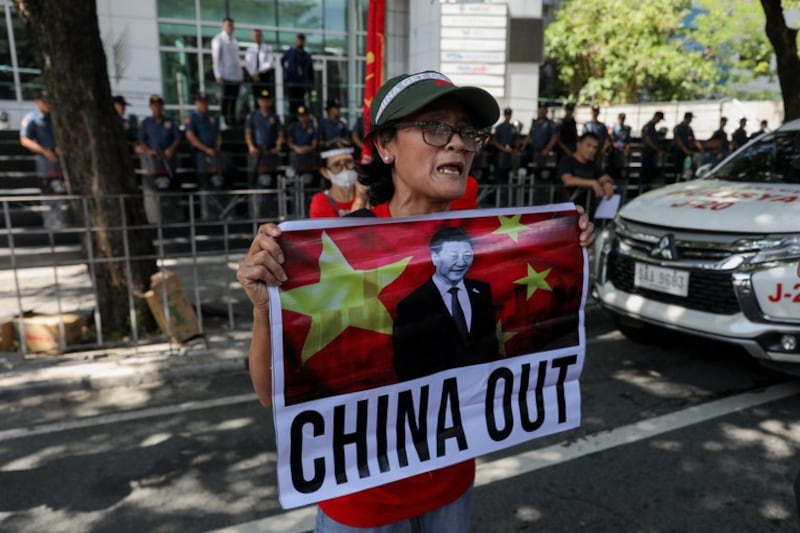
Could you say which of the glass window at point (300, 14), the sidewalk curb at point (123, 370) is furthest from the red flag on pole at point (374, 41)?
the glass window at point (300, 14)

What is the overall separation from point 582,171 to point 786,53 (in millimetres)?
4408

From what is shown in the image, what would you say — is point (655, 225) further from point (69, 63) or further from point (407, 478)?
point (69, 63)

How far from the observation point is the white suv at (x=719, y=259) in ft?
13.1

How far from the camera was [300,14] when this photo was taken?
753 inches

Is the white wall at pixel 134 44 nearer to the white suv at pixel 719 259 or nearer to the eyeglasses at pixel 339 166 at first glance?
the eyeglasses at pixel 339 166

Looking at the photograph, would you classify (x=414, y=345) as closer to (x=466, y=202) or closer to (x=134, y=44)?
(x=466, y=202)

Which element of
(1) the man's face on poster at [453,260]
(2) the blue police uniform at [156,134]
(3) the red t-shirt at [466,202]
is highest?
(2) the blue police uniform at [156,134]

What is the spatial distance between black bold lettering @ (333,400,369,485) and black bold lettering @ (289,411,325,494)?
42 millimetres

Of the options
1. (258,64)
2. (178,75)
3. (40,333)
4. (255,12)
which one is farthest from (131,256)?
(255,12)

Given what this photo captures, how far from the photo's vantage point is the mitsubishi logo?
14.8 ft

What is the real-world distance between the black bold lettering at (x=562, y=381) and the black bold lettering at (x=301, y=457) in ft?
2.66

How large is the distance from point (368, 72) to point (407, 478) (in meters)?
3.92

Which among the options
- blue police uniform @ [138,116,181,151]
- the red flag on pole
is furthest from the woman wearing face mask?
blue police uniform @ [138,116,181,151]

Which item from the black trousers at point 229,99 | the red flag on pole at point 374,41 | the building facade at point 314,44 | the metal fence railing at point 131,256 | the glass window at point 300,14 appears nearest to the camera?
the red flag on pole at point 374,41
